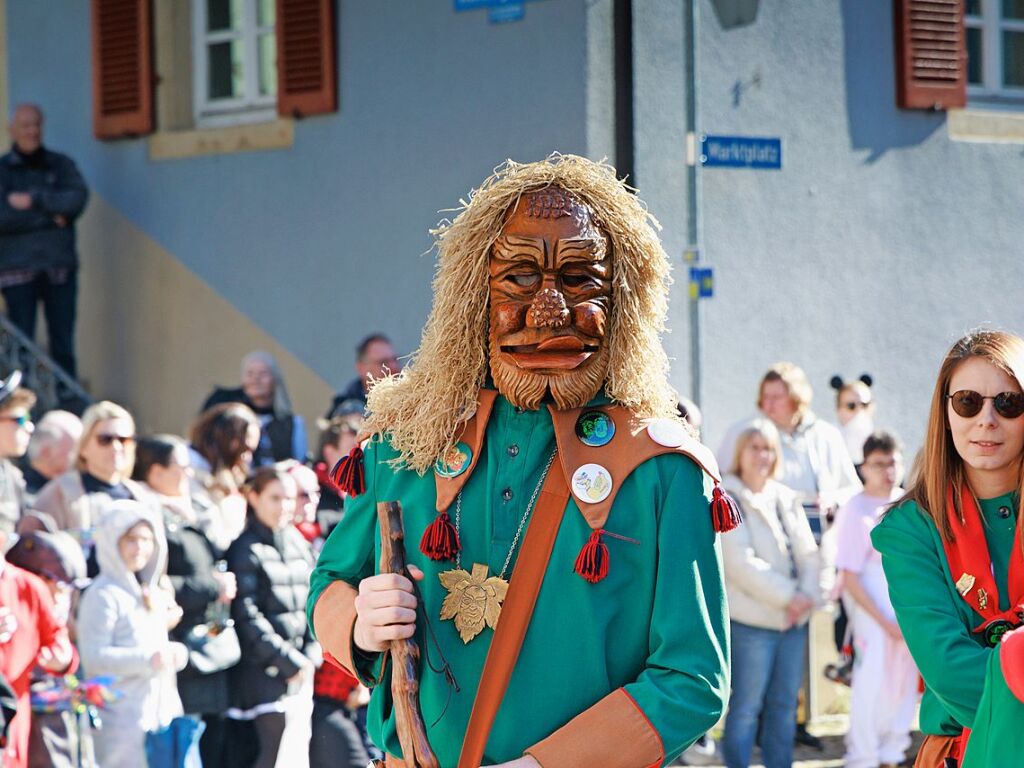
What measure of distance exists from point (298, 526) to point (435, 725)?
4101mm

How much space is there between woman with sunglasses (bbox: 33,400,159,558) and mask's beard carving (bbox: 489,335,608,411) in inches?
149

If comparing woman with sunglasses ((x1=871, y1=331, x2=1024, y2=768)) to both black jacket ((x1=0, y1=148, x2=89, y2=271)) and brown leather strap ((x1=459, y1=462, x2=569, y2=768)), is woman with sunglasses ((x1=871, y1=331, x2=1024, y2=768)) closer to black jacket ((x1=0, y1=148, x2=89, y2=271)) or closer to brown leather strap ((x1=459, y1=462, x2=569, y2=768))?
brown leather strap ((x1=459, y1=462, x2=569, y2=768))

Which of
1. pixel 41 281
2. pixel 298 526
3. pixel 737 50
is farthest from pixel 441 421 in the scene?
pixel 41 281

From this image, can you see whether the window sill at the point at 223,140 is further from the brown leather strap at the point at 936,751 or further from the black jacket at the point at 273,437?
the brown leather strap at the point at 936,751

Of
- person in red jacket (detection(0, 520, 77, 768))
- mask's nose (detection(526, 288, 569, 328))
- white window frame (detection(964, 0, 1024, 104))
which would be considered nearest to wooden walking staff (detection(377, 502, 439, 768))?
mask's nose (detection(526, 288, 569, 328))

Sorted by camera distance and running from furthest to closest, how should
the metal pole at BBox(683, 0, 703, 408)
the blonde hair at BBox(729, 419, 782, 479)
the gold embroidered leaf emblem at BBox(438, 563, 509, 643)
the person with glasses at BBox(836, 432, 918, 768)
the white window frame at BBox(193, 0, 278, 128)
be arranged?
the white window frame at BBox(193, 0, 278, 128) < the metal pole at BBox(683, 0, 703, 408) < the person with glasses at BBox(836, 432, 918, 768) < the blonde hair at BBox(729, 419, 782, 479) < the gold embroidered leaf emblem at BBox(438, 563, 509, 643)

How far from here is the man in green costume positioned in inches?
117

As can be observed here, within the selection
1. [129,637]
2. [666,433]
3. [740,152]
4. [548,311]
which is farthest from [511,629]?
[740,152]

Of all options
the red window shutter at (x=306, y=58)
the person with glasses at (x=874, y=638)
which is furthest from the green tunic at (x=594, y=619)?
the red window shutter at (x=306, y=58)

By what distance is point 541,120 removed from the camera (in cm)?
984

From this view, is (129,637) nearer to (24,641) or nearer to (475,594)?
(24,641)

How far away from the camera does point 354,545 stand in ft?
10.7

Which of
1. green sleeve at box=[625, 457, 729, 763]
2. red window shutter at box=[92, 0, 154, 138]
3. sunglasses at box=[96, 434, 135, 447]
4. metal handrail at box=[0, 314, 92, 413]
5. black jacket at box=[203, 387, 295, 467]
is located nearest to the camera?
green sleeve at box=[625, 457, 729, 763]


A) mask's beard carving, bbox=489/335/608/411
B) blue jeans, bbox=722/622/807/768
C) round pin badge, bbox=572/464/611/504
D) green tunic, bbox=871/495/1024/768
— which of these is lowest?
blue jeans, bbox=722/622/807/768
